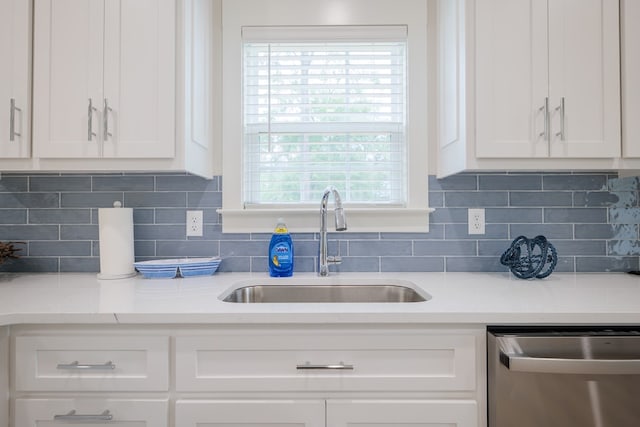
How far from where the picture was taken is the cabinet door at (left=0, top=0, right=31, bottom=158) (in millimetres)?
1460

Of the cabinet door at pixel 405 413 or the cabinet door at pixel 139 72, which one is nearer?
the cabinet door at pixel 405 413

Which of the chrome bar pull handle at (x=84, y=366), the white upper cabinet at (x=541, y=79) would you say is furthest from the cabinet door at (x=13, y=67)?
the white upper cabinet at (x=541, y=79)

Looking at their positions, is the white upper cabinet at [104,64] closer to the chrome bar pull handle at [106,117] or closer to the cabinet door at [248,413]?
the chrome bar pull handle at [106,117]

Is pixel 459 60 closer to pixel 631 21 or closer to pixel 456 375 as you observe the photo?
pixel 631 21

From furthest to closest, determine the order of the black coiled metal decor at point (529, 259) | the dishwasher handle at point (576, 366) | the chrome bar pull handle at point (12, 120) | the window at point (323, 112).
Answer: the window at point (323, 112), the black coiled metal decor at point (529, 259), the chrome bar pull handle at point (12, 120), the dishwasher handle at point (576, 366)

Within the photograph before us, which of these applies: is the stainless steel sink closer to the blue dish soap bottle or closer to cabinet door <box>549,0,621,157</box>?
the blue dish soap bottle

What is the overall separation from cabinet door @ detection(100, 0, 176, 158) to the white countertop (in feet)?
1.92

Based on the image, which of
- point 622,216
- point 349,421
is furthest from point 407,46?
point 349,421

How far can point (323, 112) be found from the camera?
186 centimetres

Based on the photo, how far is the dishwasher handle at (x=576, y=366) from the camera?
1045 millimetres

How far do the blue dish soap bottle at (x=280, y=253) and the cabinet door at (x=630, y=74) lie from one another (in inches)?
55.5

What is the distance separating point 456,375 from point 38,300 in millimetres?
1356

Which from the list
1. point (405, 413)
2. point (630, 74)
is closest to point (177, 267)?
point (405, 413)

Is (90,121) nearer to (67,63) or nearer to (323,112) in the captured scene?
(67,63)
